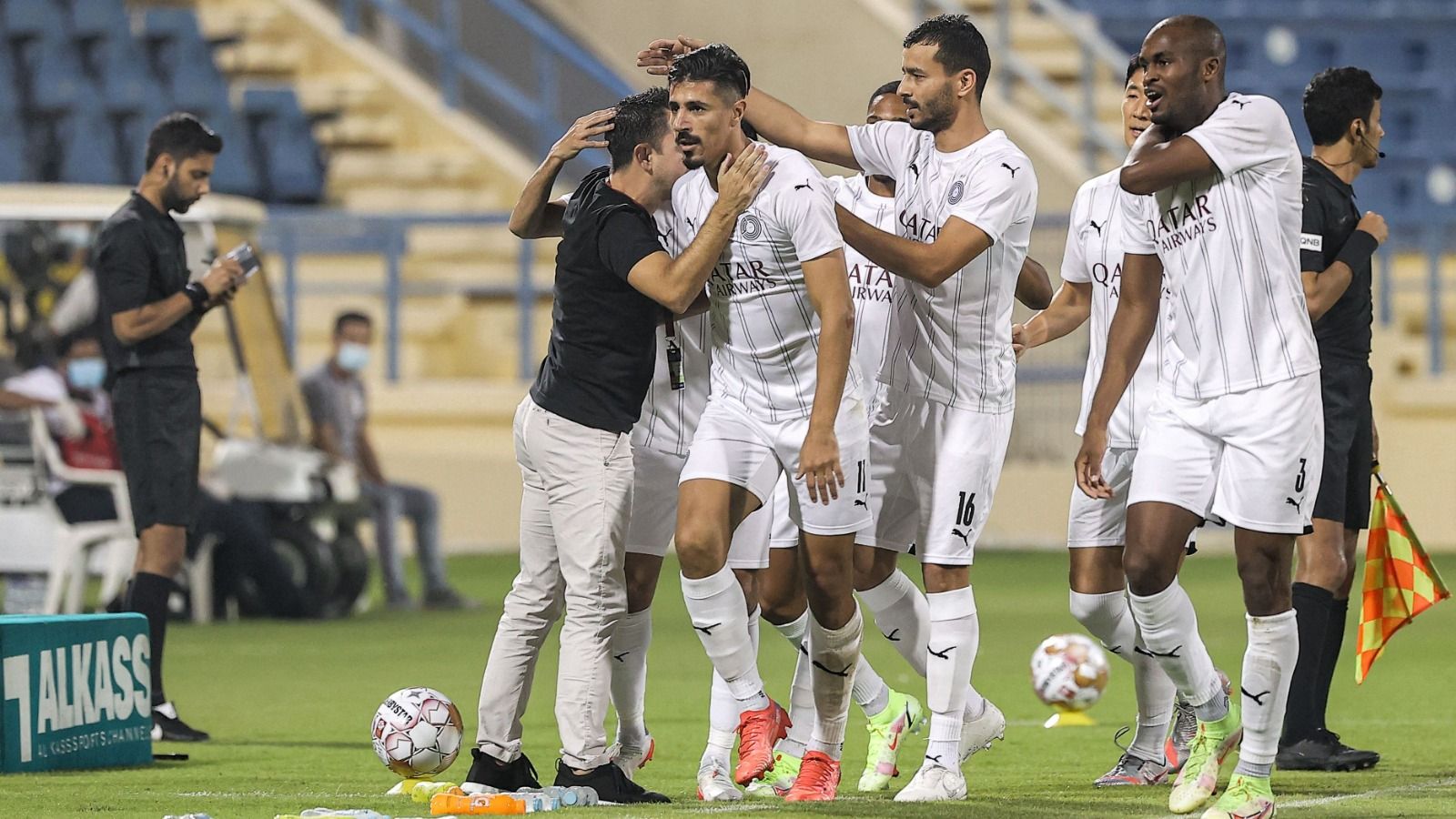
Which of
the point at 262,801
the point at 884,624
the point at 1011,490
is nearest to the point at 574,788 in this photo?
the point at 262,801

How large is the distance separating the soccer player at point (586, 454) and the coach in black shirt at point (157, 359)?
2.27 meters

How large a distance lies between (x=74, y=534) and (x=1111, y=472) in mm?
6931

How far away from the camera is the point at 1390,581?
729 cm

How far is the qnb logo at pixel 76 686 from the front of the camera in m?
6.86

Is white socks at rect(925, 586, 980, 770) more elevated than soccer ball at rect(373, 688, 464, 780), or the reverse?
white socks at rect(925, 586, 980, 770)

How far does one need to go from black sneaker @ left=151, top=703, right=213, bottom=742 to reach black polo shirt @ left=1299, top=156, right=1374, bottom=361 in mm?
4104

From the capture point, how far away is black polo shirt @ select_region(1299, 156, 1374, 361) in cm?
677

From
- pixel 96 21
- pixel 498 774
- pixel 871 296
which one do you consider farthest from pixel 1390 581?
pixel 96 21

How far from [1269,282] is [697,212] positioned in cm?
157

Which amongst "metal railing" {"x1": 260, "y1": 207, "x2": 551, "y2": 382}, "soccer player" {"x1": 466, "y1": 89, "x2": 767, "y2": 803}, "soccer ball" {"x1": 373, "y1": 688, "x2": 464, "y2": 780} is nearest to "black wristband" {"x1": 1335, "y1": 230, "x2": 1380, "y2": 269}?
"soccer player" {"x1": 466, "y1": 89, "x2": 767, "y2": 803}

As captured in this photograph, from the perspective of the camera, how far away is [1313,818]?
5.65m

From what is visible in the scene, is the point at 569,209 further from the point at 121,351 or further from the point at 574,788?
the point at 121,351

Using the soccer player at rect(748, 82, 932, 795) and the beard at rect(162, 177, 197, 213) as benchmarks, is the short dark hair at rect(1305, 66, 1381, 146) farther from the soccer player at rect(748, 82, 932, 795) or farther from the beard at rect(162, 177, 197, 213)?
the beard at rect(162, 177, 197, 213)

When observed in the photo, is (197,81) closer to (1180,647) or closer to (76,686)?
(76,686)
